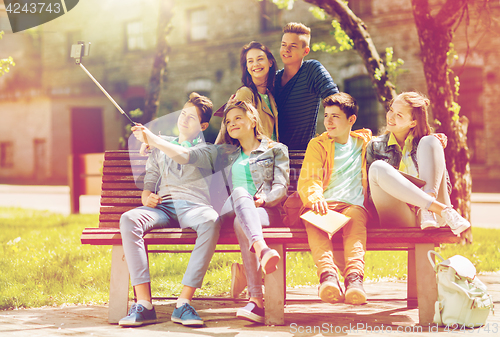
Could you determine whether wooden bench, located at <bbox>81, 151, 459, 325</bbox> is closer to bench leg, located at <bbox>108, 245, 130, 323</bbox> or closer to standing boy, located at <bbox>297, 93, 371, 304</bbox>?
bench leg, located at <bbox>108, 245, 130, 323</bbox>

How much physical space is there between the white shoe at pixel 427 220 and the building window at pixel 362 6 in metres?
14.5

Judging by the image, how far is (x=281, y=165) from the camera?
3.66m

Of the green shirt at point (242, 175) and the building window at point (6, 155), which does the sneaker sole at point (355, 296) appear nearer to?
the green shirt at point (242, 175)

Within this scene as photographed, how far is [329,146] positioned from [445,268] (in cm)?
103

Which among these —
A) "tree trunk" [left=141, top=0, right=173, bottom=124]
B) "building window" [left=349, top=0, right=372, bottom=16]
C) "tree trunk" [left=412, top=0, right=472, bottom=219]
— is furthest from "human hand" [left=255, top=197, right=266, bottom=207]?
"building window" [left=349, top=0, right=372, bottom=16]

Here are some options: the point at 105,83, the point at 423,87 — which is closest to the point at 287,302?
the point at 423,87

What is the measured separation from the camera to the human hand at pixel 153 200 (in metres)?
3.61

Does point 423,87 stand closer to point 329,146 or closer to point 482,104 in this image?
point 482,104

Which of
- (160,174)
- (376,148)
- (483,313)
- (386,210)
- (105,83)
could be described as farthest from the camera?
(105,83)

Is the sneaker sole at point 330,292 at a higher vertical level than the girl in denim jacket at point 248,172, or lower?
lower

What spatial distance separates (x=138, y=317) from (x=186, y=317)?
0.28m

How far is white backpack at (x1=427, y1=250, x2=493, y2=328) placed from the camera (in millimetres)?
3037

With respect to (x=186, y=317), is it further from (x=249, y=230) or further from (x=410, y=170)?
(x=410, y=170)

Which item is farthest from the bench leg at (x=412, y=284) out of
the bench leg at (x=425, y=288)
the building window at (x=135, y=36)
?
the building window at (x=135, y=36)
